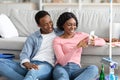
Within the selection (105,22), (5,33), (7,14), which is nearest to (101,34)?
(105,22)

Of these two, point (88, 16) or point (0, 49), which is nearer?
point (0, 49)

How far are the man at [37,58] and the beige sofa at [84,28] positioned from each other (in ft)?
1.66

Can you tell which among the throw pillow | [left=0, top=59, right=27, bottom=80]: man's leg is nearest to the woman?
[left=0, top=59, right=27, bottom=80]: man's leg

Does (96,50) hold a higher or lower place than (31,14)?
lower

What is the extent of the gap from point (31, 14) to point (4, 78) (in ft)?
4.36

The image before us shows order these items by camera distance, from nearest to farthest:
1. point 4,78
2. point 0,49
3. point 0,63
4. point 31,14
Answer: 1. point 0,63
2. point 4,78
3. point 0,49
4. point 31,14

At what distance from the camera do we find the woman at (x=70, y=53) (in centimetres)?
243

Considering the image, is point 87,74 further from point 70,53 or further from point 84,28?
point 84,28

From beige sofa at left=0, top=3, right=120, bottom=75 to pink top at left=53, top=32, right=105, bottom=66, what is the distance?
0.39 meters

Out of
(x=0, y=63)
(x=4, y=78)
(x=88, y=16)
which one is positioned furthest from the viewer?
(x=88, y=16)

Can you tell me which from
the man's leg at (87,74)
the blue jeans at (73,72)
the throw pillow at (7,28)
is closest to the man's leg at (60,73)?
the blue jeans at (73,72)

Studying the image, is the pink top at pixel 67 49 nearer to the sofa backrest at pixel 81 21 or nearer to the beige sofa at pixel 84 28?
the beige sofa at pixel 84 28

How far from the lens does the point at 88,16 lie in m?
3.63

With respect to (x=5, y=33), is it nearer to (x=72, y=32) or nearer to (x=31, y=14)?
(x=31, y=14)
